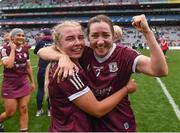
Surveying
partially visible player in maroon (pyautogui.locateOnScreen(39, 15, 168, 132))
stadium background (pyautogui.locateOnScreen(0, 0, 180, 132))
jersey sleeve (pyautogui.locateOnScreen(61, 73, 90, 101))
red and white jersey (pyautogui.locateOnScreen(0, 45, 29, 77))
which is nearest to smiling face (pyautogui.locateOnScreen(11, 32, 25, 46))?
red and white jersey (pyautogui.locateOnScreen(0, 45, 29, 77))

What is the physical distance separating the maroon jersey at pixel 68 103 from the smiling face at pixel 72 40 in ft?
0.52

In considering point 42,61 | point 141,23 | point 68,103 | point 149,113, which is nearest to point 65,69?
point 68,103

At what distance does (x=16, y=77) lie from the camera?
6.76m

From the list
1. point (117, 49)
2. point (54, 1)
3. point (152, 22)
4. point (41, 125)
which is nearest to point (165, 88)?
point (41, 125)

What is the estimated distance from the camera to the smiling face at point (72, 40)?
114 inches

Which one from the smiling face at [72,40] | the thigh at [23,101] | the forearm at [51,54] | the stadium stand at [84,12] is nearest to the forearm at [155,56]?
the smiling face at [72,40]

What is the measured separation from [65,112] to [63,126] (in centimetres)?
12

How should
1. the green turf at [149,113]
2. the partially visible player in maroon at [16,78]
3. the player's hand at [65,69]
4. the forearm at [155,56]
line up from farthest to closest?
the green turf at [149,113]
the partially visible player in maroon at [16,78]
the forearm at [155,56]
the player's hand at [65,69]

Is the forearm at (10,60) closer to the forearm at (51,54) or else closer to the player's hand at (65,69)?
the forearm at (51,54)

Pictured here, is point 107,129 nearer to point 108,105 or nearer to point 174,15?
point 108,105

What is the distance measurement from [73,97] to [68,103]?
0.25 ft

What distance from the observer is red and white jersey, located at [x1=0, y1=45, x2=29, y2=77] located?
6.76 metres

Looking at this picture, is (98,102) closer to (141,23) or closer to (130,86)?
(130,86)

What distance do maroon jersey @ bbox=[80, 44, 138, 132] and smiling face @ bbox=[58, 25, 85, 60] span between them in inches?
9.7
